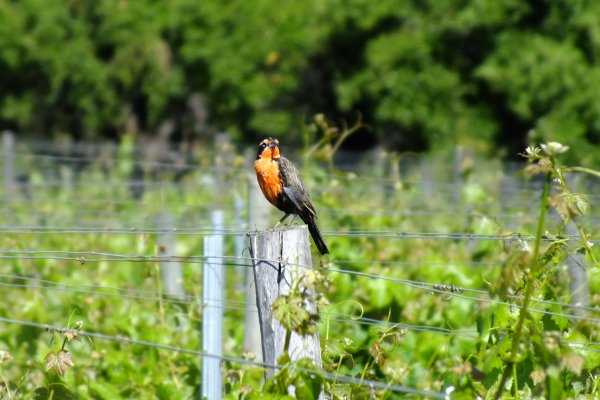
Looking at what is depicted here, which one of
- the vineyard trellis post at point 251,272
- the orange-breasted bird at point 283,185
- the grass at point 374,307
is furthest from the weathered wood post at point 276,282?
the vineyard trellis post at point 251,272

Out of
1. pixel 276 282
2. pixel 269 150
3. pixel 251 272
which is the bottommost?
pixel 251 272

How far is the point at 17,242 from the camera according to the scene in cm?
665

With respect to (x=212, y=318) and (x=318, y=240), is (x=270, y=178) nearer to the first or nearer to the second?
(x=318, y=240)

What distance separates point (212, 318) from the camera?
4.96 metres

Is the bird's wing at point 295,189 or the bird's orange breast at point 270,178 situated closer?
the bird's wing at point 295,189

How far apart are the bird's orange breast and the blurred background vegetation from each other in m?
9.33

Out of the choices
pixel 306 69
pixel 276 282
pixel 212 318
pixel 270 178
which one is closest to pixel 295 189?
pixel 270 178

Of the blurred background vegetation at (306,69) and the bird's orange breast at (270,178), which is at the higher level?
the blurred background vegetation at (306,69)

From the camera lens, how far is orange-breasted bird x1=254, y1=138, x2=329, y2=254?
17.8ft

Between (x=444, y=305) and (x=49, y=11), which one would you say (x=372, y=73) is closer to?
(x=49, y=11)

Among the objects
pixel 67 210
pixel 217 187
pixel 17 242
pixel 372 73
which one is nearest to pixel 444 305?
pixel 17 242

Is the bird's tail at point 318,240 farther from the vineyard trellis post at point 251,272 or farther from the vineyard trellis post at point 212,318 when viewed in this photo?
the vineyard trellis post at point 251,272

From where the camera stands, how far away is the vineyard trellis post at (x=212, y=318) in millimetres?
4664

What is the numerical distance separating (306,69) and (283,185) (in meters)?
12.8
